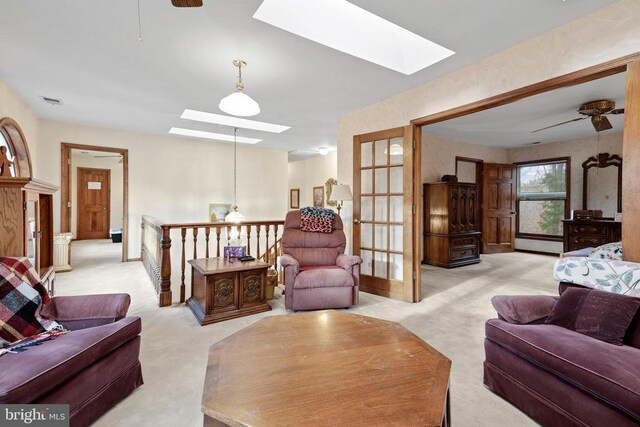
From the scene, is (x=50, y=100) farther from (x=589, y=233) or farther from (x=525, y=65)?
(x=589, y=233)

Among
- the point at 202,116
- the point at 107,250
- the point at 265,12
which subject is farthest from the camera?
the point at 107,250

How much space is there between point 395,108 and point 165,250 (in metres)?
3.25

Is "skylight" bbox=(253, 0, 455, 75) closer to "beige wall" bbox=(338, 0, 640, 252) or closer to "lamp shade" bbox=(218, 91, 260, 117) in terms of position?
"beige wall" bbox=(338, 0, 640, 252)

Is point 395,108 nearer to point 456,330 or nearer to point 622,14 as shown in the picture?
point 622,14

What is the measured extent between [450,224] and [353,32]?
403 centimetres

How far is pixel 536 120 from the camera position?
4.78m

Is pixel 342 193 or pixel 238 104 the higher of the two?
pixel 238 104

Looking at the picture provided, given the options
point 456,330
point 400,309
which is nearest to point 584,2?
point 456,330

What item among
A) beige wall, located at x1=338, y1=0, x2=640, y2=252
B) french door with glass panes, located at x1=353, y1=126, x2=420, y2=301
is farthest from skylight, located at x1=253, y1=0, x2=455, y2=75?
french door with glass panes, located at x1=353, y1=126, x2=420, y2=301

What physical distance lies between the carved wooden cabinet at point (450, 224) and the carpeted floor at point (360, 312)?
0.29 meters

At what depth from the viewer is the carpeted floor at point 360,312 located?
160cm

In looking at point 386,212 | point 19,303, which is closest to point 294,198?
point 386,212

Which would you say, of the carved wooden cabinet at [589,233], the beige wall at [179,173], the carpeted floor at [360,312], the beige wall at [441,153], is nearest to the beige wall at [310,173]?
the beige wall at [179,173]

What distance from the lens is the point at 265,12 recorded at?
2.12 metres
